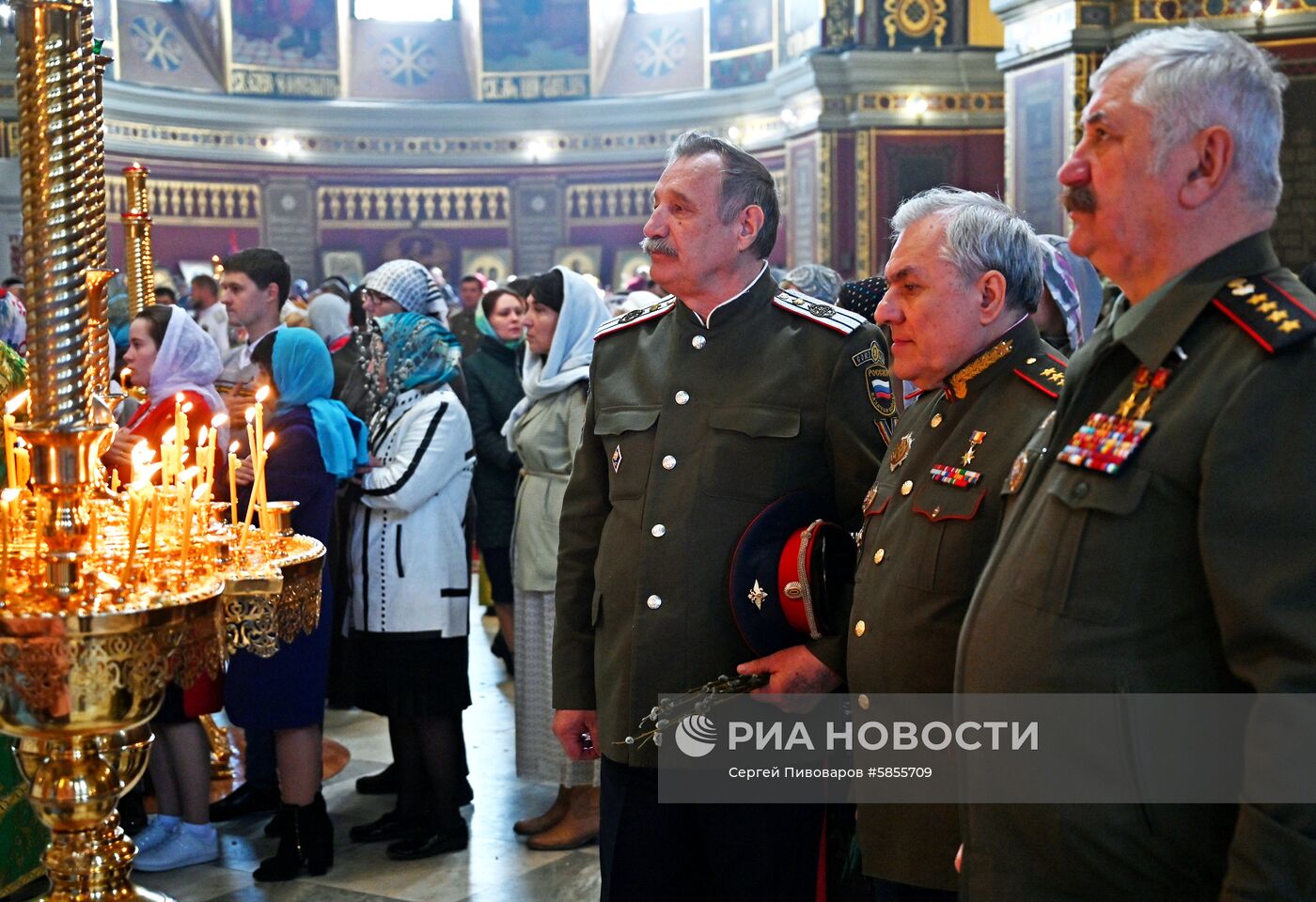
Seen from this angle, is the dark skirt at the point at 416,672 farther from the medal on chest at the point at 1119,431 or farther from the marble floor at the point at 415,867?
the medal on chest at the point at 1119,431

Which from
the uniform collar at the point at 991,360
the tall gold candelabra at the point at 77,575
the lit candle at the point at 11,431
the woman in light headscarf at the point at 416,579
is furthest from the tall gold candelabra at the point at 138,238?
the uniform collar at the point at 991,360

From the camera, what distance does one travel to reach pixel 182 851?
4.31 m

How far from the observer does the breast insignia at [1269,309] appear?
61.0 inches

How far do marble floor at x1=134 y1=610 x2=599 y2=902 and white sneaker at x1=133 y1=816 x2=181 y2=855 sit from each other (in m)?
0.09

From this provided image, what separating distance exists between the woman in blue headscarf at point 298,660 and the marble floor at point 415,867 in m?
0.13

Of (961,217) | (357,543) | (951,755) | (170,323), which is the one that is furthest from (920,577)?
(170,323)

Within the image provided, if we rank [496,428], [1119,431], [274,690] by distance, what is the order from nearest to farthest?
Answer: [1119,431], [274,690], [496,428]

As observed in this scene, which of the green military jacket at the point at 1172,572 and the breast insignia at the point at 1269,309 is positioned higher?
the breast insignia at the point at 1269,309

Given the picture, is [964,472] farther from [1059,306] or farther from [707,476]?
[1059,306]

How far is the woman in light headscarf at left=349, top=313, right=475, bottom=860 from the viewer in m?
4.38

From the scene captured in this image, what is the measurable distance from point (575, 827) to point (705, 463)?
226cm

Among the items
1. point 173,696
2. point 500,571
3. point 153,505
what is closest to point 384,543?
point 173,696

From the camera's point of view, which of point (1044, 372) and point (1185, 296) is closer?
point (1185, 296)

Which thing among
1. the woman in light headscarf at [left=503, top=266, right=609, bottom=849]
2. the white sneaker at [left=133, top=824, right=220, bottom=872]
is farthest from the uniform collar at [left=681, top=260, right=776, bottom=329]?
the white sneaker at [left=133, top=824, right=220, bottom=872]
